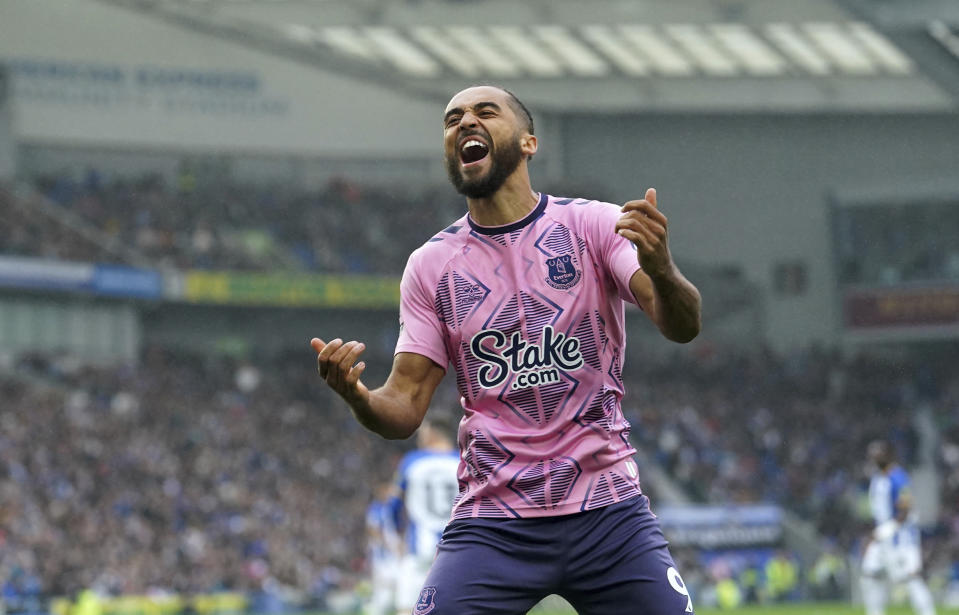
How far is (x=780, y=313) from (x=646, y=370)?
18.5 feet

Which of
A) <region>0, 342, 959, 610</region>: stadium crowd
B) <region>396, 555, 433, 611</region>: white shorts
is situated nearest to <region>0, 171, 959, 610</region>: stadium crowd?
<region>0, 342, 959, 610</region>: stadium crowd

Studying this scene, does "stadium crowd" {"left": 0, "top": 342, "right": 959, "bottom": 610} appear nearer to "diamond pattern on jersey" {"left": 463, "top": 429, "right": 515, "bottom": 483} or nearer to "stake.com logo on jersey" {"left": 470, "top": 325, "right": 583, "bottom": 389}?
"diamond pattern on jersey" {"left": 463, "top": 429, "right": 515, "bottom": 483}

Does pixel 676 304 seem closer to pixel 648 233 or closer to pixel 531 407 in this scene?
pixel 648 233

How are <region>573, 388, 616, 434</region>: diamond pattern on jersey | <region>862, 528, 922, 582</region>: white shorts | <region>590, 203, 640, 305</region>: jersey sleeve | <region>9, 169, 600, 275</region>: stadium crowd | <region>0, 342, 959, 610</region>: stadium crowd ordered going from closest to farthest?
<region>590, 203, 640, 305</region>: jersey sleeve < <region>573, 388, 616, 434</region>: diamond pattern on jersey < <region>862, 528, 922, 582</region>: white shorts < <region>0, 342, 959, 610</region>: stadium crowd < <region>9, 169, 600, 275</region>: stadium crowd

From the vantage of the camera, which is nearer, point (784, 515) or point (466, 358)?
point (466, 358)

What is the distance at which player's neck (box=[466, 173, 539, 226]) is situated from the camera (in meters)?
4.60

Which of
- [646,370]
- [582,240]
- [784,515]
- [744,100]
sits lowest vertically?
[784,515]

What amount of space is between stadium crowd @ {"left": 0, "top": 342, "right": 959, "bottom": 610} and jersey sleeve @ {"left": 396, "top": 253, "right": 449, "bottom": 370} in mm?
19522

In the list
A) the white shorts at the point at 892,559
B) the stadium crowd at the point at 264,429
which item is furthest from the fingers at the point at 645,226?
the stadium crowd at the point at 264,429

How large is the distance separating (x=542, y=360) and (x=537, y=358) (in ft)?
0.05

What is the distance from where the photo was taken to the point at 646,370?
42594mm

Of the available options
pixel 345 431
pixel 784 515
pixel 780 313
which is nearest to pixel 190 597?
pixel 345 431

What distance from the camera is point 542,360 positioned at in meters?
4.45

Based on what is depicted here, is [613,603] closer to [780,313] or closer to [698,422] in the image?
[698,422]
